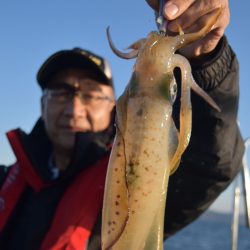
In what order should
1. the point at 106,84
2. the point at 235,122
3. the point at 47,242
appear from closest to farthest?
the point at 235,122, the point at 47,242, the point at 106,84

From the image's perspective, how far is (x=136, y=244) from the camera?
192 centimetres

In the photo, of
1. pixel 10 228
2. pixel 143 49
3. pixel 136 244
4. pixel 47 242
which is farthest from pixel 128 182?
pixel 10 228

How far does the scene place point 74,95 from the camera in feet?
16.8

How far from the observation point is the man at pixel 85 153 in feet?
10.5

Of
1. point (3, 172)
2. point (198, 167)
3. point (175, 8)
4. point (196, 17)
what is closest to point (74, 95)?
point (3, 172)

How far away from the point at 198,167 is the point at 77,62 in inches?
81.4

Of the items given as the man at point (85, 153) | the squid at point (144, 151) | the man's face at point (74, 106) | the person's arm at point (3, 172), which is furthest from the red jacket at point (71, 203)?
the squid at point (144, 151)

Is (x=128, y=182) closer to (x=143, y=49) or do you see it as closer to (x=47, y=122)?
(x=143, y=49)

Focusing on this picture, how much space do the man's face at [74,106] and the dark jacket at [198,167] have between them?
1.08ft

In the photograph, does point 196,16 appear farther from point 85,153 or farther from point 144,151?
point 85,153

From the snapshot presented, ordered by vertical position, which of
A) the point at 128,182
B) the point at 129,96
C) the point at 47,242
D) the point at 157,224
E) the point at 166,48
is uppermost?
the point at 166,48

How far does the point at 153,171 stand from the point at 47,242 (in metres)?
2.43

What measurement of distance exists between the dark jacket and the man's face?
33 centimetres

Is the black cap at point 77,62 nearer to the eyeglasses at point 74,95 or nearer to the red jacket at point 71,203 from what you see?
the eyeglasses at point 74,95
